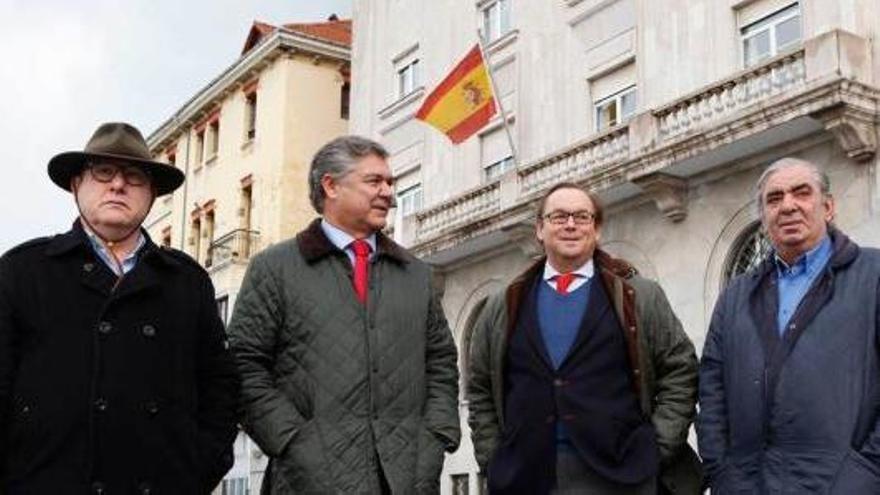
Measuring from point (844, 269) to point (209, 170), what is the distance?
34.8 metres

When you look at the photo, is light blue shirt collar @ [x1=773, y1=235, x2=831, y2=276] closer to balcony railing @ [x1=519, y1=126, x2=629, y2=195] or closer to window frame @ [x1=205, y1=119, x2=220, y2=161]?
balcony railing @ [x1=519, y1=126, x2=629, y2=195]

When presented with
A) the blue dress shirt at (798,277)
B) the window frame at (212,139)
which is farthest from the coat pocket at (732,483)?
the window frame at (212,139)

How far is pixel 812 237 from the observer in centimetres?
490

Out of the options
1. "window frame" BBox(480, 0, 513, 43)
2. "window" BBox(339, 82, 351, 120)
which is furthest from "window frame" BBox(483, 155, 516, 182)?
"window" BBox(339, 82, 351, 120)

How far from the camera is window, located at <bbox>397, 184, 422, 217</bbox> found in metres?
24.8

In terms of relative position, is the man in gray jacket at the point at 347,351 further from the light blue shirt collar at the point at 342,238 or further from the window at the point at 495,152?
the window at the point at 495,152

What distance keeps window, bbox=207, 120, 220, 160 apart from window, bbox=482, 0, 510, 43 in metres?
16.6

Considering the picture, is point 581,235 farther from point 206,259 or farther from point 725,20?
point 206,259

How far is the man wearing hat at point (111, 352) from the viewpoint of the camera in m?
4.18

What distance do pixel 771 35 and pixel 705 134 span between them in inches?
84.2

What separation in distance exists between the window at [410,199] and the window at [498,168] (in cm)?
250

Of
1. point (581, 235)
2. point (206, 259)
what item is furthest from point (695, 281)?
point (206, 259)

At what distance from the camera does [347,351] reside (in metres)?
4.95

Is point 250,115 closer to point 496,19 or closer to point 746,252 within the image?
point 496,19
